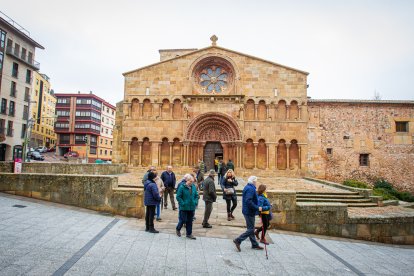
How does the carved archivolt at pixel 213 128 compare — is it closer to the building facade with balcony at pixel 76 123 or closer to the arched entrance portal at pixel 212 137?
the arched entrance portal at pixel 212 137

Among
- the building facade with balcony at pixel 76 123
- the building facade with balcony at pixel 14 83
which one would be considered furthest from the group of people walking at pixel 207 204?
the building facade with balcony at pixel 76 123

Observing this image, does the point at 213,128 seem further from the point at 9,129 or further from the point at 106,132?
the point at 106,132

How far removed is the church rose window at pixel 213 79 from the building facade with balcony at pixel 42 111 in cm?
4353

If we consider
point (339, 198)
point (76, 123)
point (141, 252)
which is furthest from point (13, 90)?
point (339, 198)

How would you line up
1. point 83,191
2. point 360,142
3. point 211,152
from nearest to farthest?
1. point 83,191
2. point 360,142
3. point 211,152

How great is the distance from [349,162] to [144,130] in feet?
58.0

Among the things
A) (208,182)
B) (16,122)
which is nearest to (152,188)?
(208,182)

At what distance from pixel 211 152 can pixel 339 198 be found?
12.0 metres

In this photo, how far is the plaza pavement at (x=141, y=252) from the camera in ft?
17.0

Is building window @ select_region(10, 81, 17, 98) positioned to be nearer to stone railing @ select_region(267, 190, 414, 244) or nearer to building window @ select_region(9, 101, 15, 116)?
building window @ select_region(9, 101, 15, 116)

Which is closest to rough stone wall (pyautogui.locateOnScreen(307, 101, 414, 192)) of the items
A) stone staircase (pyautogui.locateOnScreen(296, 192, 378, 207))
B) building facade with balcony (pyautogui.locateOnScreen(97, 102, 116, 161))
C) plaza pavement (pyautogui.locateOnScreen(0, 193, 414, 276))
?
stone staircase (pyautogui.locateOnScreen(296, 192, 378, 207))

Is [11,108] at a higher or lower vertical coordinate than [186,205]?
higher

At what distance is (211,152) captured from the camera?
23.6 metres

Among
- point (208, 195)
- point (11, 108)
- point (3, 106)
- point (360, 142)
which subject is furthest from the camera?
point (11, 108)
